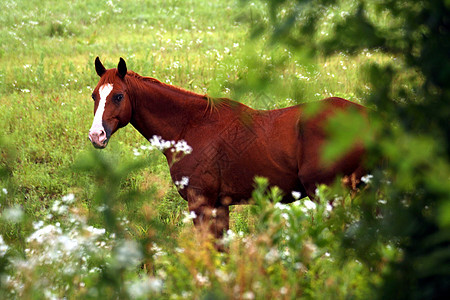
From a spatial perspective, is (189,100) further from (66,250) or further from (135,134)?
(135,134)

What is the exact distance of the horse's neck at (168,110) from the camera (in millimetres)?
5578

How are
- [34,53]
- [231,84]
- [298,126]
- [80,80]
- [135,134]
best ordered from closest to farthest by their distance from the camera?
[231,84]
[298,126]
[135,134]
[80,80]
[34,53]

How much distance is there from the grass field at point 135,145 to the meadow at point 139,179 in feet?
0.06

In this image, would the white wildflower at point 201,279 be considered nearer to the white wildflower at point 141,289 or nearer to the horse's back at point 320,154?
the white wildflower at point 141,289

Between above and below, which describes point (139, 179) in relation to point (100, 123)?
below

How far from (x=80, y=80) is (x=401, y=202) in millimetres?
9655

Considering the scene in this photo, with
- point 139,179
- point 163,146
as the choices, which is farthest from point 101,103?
point 139,179

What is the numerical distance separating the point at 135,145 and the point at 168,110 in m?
3.13

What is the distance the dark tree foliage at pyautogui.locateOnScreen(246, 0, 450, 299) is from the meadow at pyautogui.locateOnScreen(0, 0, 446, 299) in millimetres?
111

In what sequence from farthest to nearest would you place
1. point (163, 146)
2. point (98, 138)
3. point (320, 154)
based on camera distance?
point (98, 138) < point (320, 154) < point (163, 146)

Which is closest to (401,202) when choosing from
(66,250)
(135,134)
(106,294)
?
(106,294)

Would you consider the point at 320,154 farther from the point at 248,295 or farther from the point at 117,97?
the point at 248,295

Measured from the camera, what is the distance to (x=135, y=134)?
909 cm

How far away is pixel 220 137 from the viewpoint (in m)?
5.41
